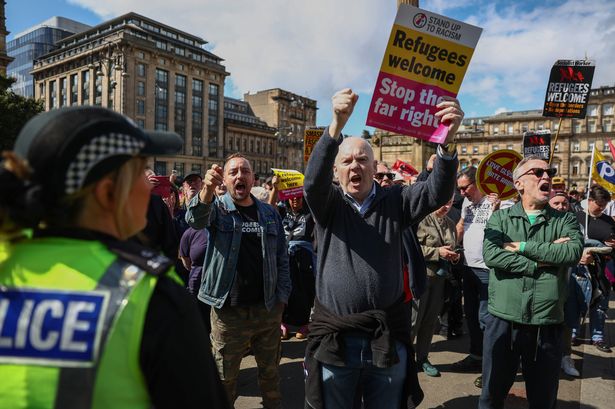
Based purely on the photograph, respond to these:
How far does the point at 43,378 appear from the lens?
3.55 ft

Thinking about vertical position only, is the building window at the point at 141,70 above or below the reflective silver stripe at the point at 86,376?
above

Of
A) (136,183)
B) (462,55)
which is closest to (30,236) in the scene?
(136,183)

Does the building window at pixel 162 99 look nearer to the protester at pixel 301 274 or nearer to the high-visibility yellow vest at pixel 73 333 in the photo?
the protester at pixel 301 274

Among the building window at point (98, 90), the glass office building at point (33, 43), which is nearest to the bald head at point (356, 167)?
the building window at point (98, 90)

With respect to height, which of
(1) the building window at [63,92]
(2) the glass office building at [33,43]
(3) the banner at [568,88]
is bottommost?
(3) the banner at [568,88]

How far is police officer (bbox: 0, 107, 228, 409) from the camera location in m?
1.08

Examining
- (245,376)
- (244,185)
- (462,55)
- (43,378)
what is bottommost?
(245,376)

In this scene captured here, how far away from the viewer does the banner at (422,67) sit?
3861mm

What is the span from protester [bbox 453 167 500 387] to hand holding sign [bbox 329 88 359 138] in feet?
10.5

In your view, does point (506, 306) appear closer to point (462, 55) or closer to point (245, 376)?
point (462, 55)

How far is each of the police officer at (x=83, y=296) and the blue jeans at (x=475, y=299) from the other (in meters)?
4.35

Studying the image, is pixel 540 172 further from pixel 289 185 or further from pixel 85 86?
pixel 85 86

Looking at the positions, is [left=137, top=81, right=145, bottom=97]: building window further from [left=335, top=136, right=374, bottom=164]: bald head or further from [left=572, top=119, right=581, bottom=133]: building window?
[left=572, top=119, right=581, bottom=133]: building window

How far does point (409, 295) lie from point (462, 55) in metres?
2.10
